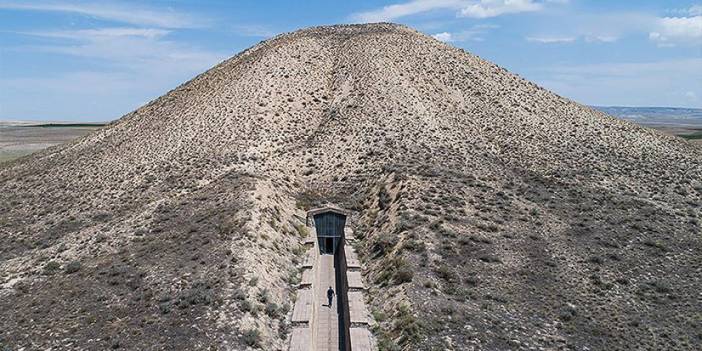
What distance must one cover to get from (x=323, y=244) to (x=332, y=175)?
8.18 m

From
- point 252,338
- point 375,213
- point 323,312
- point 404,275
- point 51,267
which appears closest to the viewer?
point 252,338

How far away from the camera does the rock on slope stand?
22.5 meters

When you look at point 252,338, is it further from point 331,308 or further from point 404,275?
point 404,275

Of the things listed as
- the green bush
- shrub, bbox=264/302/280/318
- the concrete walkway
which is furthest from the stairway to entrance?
the green bush

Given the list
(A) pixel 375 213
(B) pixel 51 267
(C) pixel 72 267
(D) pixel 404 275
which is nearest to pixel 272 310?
(D) pixel 404 275

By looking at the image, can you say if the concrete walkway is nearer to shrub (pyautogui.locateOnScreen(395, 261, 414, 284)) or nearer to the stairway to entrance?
the stairway to entrance

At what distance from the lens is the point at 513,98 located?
56719 mm

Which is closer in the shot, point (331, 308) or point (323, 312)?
point (323, 312)

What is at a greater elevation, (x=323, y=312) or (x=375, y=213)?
(x=375, y=213)

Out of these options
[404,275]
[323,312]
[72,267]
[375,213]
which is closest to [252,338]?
[323,312]

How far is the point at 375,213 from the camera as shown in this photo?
36719 mm

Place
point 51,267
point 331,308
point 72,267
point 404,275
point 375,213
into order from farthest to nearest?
point 375,213, point 51,267, point 331,308, point 72,267, point 404,275

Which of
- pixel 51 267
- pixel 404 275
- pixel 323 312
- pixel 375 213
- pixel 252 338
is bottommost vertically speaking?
pixel 323 312

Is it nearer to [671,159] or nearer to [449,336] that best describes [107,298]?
[449,336]
